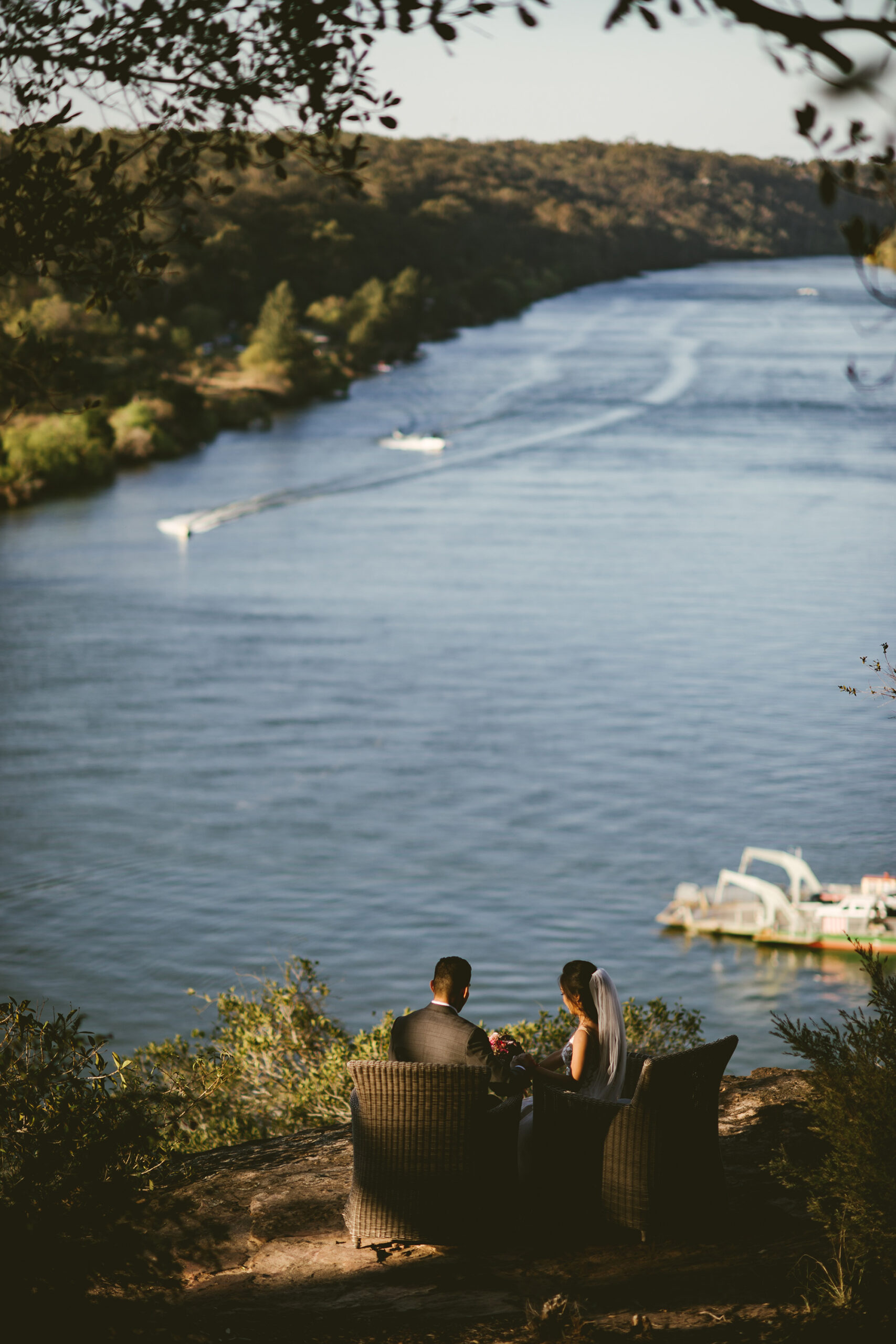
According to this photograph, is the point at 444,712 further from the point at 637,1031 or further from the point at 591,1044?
the point at 591,1044

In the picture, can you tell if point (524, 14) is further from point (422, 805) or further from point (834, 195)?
point (422, 805)

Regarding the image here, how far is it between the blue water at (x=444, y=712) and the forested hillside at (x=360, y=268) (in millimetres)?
3860

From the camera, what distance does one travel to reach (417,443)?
232 feet

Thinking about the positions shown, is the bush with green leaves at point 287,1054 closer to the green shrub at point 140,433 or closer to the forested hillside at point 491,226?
the green shrub at point 140,433

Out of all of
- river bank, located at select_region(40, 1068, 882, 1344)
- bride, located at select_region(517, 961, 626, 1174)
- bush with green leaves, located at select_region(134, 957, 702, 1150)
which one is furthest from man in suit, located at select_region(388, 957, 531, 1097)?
bush with green leaves, located at select_region(134, 957, 702, 1150)

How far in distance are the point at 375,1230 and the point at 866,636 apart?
45.4 meters

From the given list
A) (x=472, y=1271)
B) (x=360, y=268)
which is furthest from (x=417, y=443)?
(x=472, y=1271)

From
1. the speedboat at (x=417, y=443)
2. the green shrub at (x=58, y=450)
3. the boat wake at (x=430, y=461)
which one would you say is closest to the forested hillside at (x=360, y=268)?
the green shrub at (x=58, y=450)

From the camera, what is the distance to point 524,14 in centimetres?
383

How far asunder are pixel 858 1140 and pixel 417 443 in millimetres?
67950

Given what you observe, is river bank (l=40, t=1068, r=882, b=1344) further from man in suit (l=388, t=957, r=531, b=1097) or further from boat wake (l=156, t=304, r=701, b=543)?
boat wake (l=156, t=304, r=701, b=543)

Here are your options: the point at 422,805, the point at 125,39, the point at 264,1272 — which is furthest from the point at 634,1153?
the point at 422,805

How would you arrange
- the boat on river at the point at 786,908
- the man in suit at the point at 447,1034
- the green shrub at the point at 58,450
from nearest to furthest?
the man in suit at the point at 447,1034 < the boat on river at the point at 786,908 < the green shrub at the point at 58,450

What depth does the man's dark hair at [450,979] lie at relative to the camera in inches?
178
